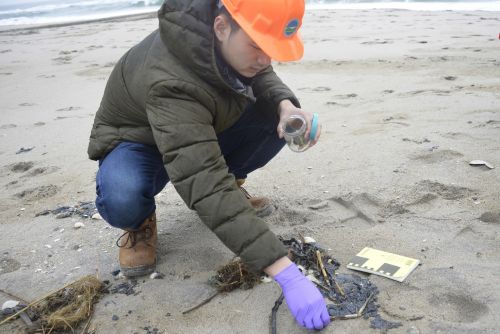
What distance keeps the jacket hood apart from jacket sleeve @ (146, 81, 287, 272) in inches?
3.2

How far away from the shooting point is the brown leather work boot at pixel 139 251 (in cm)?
194

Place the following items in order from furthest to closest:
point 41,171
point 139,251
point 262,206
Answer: point 41,171 → point 262,206 → point 139,251

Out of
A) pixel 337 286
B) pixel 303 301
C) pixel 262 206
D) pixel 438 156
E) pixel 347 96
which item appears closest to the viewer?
pixel 303 301

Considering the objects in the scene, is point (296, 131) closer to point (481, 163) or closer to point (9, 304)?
point (481, 163)

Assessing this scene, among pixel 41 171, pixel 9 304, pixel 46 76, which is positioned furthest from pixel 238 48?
pixel 46 76

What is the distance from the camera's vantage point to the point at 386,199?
7.65 ft

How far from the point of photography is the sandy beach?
1683mm

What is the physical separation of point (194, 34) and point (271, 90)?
68cm

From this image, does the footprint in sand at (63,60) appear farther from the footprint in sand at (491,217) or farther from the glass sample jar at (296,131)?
the footprint in sand at (491,217)

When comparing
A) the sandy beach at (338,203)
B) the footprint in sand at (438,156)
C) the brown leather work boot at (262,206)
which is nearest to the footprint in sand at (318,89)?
the sandy beach at (338,203)

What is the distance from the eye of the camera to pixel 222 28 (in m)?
1.61

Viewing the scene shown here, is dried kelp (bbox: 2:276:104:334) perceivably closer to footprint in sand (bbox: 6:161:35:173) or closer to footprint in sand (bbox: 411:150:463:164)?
footprint in sand (bbox: 6:161:35:173)

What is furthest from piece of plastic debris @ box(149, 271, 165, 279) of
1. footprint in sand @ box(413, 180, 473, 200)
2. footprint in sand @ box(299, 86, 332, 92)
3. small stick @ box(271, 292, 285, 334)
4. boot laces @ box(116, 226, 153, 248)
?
footprint in sand @ box(299, 86, 332, 92)

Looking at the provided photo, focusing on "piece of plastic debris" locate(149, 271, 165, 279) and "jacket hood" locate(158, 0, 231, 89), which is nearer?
"jacket hood" locate(158, 0, 231, 89)
